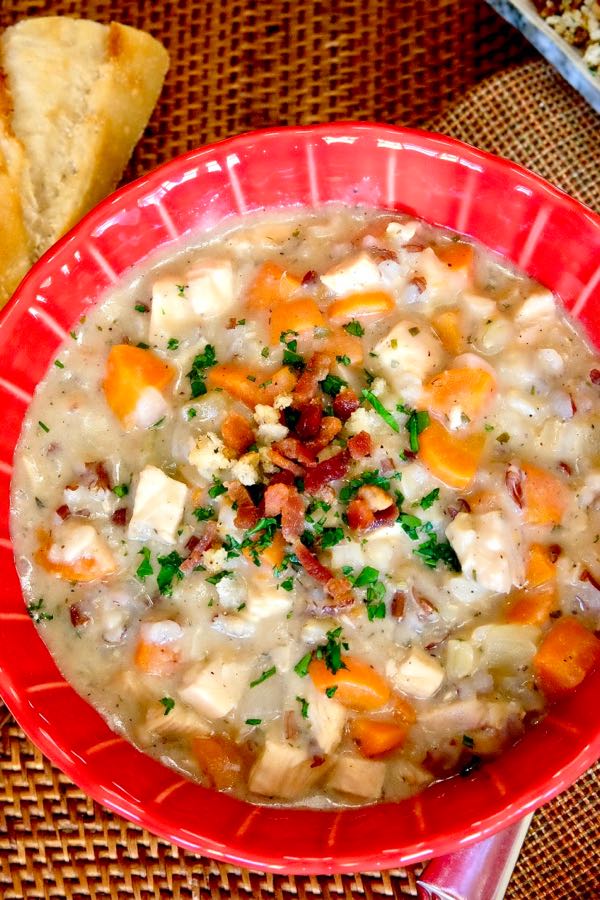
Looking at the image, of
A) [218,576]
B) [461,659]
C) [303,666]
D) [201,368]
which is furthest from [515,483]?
[201,368]

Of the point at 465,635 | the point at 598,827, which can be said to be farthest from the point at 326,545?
the point at 598,827

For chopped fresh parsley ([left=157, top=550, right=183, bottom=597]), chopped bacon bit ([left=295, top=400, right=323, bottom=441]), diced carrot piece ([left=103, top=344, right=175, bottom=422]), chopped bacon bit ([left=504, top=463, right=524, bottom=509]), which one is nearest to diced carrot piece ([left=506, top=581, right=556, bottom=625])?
chopped bacon bit ([left=504, top=463, right=524, bottom=509])

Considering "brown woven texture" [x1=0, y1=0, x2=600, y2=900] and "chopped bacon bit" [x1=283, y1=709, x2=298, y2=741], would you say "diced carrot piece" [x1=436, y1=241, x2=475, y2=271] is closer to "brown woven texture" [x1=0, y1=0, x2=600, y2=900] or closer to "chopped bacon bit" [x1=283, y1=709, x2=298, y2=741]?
"brown woven texture" [x1=0, y1=0, x2=600, y2=900]

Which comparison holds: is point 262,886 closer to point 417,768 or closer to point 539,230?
point 417,768

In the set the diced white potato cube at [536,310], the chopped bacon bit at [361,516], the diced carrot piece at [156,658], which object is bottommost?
the diced carrot piece at [156,658]

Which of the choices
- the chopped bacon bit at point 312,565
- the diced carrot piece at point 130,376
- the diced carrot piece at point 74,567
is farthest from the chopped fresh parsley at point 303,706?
the diced carrot piece at point 130,376

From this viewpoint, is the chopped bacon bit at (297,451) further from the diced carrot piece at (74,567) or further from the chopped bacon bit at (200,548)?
the diced carrot piece at (74,567)
